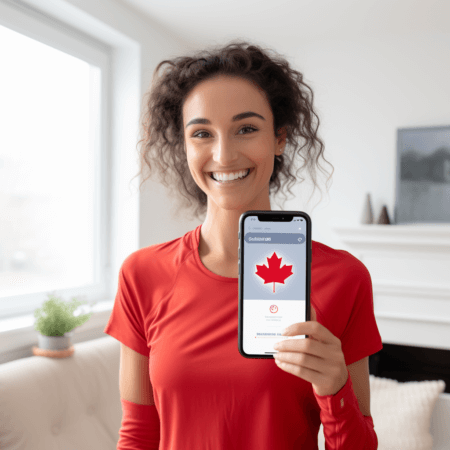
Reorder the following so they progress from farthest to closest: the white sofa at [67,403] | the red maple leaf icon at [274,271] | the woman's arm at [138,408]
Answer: the white sofa at [67,403] < the woman's arm at [138,408] < the red maple leaf icon at [274,271]

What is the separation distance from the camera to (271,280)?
62 cm

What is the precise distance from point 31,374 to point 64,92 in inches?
59.1

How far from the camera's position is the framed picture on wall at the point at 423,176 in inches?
108

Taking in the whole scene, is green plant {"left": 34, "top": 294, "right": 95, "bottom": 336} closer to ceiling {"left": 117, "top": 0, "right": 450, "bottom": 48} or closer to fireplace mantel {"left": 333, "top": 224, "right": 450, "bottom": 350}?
ceiling {"left": 117, "top": 0, "right": 450, "bottom": 48}

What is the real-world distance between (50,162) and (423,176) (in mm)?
2235

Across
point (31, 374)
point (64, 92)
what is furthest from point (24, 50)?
point (31, 374)

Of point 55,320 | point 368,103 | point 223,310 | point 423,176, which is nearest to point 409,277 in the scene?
point 423,176

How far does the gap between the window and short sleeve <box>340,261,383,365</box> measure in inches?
67.3

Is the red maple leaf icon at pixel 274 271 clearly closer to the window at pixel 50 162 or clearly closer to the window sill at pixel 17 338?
the window sill at pixel 17 338

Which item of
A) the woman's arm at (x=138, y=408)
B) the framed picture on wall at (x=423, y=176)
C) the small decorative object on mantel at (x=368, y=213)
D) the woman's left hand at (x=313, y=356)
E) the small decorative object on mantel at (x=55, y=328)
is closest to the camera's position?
the woman's left hand at (x=313, y=356)

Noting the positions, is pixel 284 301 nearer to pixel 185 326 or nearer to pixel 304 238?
pixel 304 238

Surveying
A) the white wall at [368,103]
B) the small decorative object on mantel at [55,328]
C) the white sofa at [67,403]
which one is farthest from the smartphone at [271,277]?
the white wall at [368,103]

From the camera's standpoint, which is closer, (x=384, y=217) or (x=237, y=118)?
(x=237, y=118)

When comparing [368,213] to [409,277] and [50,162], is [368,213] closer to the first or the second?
[409,277]
